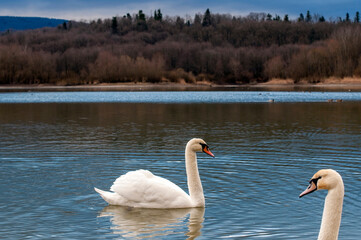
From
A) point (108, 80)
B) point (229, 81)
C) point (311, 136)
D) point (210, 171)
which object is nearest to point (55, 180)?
point (210, 171)

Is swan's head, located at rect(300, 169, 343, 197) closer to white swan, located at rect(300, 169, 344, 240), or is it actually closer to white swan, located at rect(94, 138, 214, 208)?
white swan, located at rect(300, 169, 344, 240)

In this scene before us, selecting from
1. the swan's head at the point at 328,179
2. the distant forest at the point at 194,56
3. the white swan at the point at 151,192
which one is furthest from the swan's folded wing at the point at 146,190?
the distant forest at the point at 194,56

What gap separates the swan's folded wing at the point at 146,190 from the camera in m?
9.77

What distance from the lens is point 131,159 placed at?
15.2 metres

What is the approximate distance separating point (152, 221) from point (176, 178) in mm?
3242

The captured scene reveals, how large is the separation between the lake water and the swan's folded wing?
0.25 meters

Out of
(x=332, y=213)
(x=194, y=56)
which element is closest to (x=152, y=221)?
(x=332, y=213)

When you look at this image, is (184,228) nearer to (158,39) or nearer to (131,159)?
(131,159)

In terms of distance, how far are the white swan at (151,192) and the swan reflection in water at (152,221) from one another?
0.39 feet

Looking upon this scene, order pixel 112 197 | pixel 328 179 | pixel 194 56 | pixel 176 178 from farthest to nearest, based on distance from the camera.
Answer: pixel 194 56 < pixel 176 178 < pixel 112 197 < pixel 328 179

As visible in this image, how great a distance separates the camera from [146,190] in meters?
9.82

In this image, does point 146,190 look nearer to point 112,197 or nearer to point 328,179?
point 112,197

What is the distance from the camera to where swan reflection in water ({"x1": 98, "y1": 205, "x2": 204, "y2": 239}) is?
28.7 ft

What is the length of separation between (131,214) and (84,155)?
6591 mm
